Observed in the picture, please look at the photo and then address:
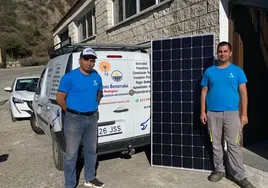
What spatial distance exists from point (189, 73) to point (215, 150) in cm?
128

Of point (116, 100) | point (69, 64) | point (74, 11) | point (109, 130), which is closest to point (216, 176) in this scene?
point (109, 130)

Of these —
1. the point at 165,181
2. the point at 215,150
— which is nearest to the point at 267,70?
the point at 215,150

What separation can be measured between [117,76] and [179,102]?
1122 mm

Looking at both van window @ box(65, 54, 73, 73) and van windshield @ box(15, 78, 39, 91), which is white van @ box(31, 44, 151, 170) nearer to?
van window @ box(65, 54, 73, 73)

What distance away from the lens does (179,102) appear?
4.64 m

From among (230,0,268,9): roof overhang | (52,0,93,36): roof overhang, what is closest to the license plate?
(230,0,268,9): roof overhang

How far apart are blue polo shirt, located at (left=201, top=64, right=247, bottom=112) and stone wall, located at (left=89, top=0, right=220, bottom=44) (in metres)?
1.22

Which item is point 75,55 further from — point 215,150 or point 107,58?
point 215,150

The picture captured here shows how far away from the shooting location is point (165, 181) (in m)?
4.33

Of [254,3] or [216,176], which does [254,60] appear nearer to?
[254,3]

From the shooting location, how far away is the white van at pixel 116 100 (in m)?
4.53

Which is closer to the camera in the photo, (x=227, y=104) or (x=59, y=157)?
(x=227, y=104)

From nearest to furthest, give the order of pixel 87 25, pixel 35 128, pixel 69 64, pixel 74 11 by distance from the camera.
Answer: pixel 69 64 < pixel 35 128 < pixel 87 25 < pixel 74 11

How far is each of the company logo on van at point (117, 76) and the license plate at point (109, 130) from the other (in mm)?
781
